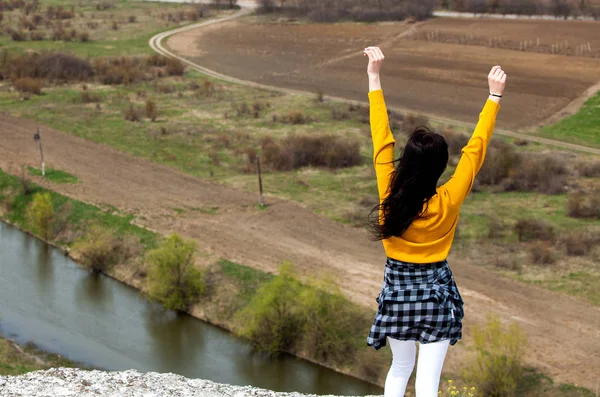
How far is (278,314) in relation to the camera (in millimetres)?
22188

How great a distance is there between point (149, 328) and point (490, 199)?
12.7 meters

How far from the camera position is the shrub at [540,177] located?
31.9m

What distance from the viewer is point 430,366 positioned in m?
5.43

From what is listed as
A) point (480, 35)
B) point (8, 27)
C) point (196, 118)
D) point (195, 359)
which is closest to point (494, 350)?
point (195, 359)

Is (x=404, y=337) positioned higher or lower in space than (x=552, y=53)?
higher

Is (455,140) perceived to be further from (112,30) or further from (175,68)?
(112,30)

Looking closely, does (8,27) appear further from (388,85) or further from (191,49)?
(388,85)

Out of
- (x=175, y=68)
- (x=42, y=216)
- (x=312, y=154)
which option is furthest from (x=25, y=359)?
(x=175, y=68)

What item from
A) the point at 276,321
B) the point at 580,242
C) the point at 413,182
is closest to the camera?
the point at 413,182

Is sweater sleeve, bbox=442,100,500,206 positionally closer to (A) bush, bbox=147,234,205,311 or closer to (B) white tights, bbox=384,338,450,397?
(B) white tights, bbox=384,338,450,397

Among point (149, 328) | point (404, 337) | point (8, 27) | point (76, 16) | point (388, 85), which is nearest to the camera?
point (404, 337)

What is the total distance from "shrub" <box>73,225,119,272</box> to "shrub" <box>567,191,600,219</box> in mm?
13948

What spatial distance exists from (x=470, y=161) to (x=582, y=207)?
25.3 metres

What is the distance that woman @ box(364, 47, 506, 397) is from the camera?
204 inches
